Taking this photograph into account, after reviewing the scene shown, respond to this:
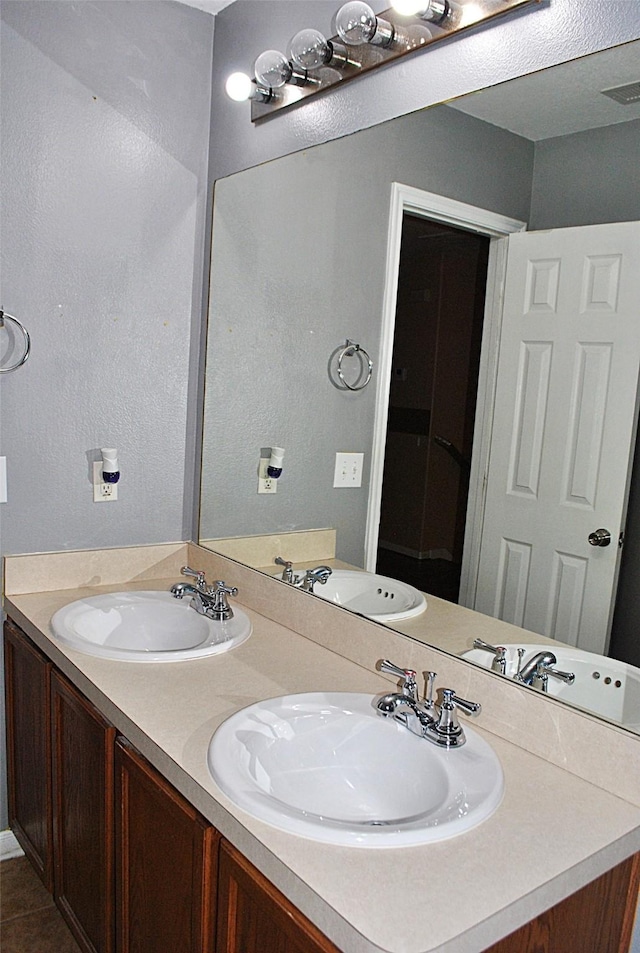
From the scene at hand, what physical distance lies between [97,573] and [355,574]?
854 millimetres

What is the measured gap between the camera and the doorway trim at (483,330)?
1464 mm

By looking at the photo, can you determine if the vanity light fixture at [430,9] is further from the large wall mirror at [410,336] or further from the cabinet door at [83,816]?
the cabinet door at [83,816]

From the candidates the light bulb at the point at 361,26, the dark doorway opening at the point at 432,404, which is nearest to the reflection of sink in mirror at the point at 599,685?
the dark doorway opening at the point at 432,404

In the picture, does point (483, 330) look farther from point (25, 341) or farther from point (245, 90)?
point (25, 341)

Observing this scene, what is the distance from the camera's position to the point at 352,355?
1.86 meters

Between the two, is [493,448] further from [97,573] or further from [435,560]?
[97,573]

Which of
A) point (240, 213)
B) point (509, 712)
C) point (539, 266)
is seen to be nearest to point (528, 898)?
point (509, 712)

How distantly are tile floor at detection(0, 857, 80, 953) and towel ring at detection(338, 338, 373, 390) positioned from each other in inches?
62.0

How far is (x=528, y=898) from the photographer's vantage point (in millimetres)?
989

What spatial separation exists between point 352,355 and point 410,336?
0.74ft

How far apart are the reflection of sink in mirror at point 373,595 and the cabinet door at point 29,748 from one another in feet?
2.32

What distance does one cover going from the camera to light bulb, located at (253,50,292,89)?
1923 millimetres

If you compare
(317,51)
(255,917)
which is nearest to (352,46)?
(317,51)

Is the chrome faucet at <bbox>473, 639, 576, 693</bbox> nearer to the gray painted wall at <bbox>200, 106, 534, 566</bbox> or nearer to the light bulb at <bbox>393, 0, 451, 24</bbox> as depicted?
the gray painted wall at <bbox>200, 106, 534, 566</bbox>
